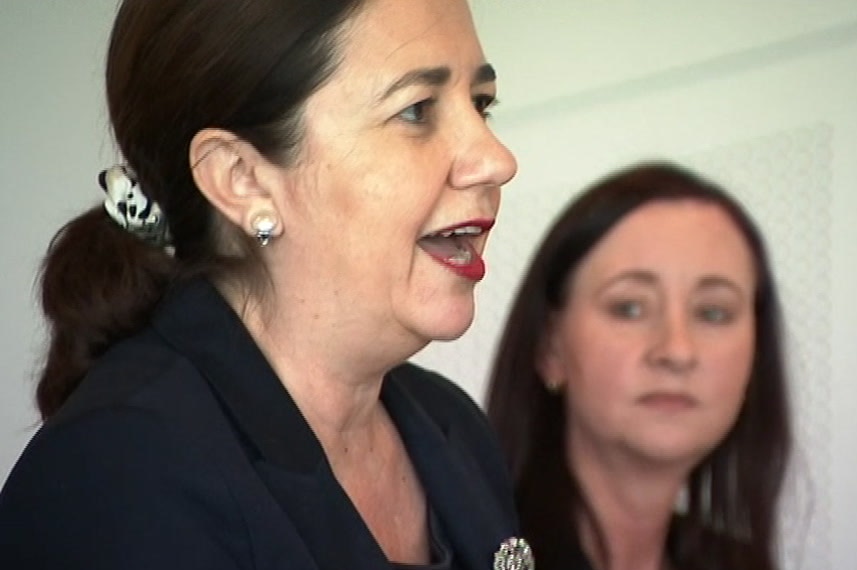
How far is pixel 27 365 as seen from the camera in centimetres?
234

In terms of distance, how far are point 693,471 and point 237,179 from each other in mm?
830

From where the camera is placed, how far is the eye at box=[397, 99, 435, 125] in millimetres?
899

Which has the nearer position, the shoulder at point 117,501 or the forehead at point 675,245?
the shoulder at point 117,501

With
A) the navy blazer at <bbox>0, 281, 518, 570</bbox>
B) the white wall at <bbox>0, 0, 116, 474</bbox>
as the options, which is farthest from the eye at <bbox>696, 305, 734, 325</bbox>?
the white wall at <bbox>0, 0, 116, 474</bbox>

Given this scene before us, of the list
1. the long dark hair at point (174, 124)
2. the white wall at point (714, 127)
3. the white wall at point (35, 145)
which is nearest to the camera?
the long dark hair at point (174, 124)

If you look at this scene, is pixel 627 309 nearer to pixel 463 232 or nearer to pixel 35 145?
pixel 463 232

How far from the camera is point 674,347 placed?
1.34m

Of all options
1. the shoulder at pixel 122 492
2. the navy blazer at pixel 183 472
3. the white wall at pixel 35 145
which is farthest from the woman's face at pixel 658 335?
the white wall at pixel 35 145

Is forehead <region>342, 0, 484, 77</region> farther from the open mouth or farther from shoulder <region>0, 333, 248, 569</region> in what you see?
shoulder <region>0, 333, 248, 569</region>

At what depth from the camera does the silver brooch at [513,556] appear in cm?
106

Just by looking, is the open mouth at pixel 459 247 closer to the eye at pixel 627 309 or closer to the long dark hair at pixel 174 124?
the long dark hair at pixel 174 124

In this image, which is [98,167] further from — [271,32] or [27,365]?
[271,32]

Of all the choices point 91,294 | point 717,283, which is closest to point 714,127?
point 717,283

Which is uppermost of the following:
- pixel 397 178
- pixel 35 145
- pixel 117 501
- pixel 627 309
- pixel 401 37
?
pixel 35 145
